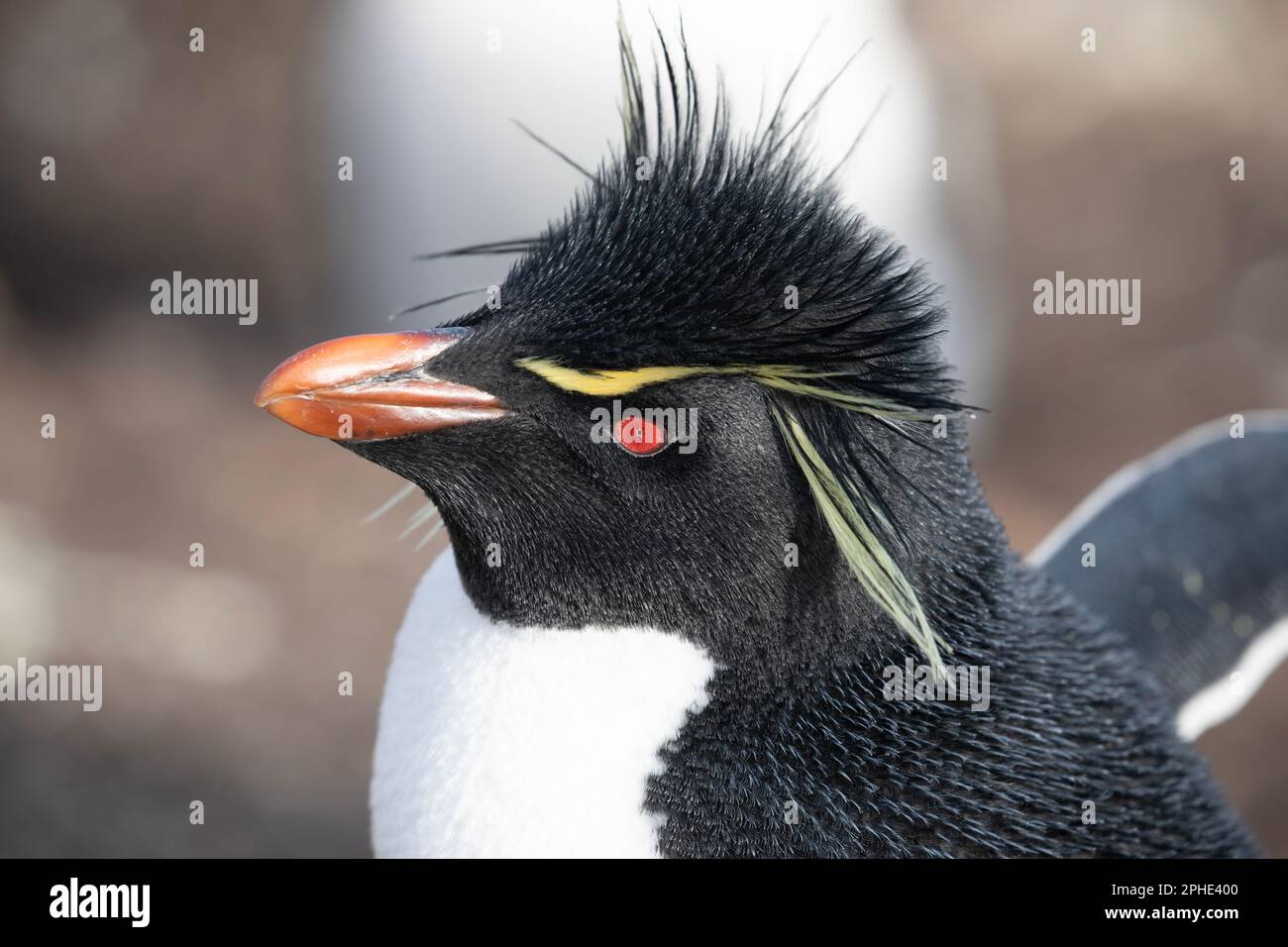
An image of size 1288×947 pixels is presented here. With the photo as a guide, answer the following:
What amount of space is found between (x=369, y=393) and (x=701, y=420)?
0.27 metres

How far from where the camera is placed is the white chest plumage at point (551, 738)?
3.62 ft

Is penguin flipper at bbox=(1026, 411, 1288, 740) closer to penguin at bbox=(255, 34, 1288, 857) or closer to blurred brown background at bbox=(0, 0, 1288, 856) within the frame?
penguin at bbox=(255, 34, 1288, 857)

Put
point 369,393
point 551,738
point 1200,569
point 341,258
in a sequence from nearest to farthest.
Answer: point 369,393 → point 551,738 → point 1200,569 → point 341,258

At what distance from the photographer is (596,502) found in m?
1.07

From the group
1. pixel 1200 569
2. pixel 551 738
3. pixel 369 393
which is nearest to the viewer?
pixel 369 393

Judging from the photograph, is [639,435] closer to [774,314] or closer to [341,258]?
[774,314]

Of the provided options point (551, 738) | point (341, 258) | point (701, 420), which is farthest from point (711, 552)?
point (341, 258)

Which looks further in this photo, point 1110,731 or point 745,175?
point 1110,731

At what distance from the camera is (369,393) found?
1014mm

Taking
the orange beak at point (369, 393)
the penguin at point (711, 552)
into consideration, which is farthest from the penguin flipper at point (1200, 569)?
the orange beak at point (369, 393)

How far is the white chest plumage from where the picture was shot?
3.62ft

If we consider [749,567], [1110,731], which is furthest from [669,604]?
[1110,731]
